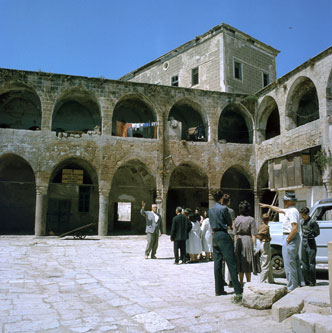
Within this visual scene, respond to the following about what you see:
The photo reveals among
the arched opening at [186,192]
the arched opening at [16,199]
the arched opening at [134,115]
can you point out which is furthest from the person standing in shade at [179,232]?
the arched opening at [16,199]

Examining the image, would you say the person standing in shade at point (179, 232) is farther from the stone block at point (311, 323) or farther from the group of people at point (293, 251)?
the stone block at point (311, 323)

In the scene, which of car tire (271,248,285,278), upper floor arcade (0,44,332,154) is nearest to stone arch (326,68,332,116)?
upper floor arcade (0,44,332,154)

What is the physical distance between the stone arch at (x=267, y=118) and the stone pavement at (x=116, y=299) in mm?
12726

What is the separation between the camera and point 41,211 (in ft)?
58.1

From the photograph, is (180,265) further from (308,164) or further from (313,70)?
(313,70)

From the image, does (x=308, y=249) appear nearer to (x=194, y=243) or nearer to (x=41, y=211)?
(x=194, y=243)

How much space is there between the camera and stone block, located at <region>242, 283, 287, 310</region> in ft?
16.6

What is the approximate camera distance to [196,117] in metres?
22.7

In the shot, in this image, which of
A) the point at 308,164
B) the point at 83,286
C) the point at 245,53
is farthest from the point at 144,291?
the point at 245,53

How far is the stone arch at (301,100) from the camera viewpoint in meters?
17.2

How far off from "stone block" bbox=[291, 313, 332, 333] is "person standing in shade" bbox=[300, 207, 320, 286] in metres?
3.03

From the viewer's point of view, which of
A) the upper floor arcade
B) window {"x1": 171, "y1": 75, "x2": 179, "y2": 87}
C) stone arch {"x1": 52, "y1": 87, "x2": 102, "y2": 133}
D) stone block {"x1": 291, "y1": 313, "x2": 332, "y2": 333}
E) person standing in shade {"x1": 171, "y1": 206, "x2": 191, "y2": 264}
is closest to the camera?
stone block {"x1": 291, "y1": 313, "x2": 332, "y2": 333}

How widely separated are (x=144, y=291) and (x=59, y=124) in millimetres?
16491

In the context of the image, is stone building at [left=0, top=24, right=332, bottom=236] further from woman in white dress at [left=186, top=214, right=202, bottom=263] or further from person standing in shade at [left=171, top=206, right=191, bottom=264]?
person standing in shade at [left=171, top=206, right=191, bottom=264]
